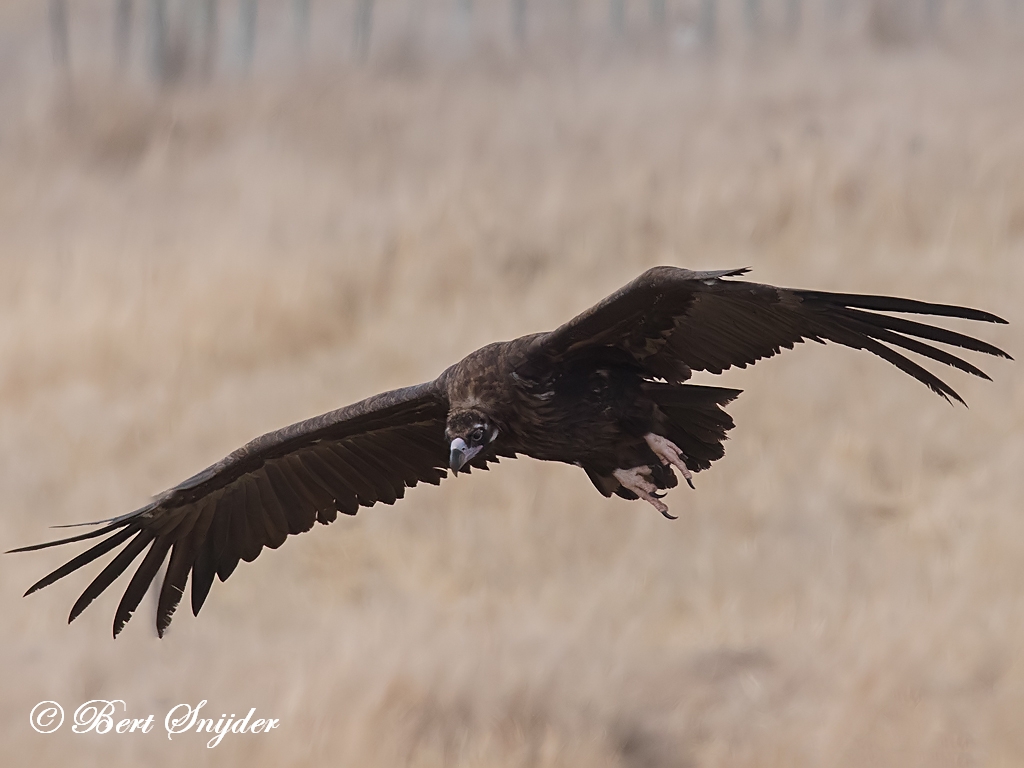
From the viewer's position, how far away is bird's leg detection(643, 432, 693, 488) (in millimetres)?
6004

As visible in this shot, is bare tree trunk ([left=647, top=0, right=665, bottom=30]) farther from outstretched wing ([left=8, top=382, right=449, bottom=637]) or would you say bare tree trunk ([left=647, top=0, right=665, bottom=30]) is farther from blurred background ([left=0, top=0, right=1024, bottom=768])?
outstretched wing ([left=8, top=382, right=449, bottom=637])

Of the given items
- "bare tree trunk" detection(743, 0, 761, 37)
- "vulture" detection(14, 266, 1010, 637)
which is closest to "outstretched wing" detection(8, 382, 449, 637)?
"vulture" detection(14, 266, 1010, 637)

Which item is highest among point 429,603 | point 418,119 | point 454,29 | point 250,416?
point 454,29

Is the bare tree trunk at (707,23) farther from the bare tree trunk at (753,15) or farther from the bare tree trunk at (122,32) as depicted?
the bare tree trunk at (122,32)

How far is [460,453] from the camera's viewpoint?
234 inches

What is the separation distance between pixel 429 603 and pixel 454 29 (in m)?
16.9

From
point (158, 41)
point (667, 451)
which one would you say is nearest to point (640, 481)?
point (667, 451)

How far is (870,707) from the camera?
10.6 m

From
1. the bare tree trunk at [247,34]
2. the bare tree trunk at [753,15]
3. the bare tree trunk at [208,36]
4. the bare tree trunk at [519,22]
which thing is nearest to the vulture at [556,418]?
the bare tree trunk at [208,36]

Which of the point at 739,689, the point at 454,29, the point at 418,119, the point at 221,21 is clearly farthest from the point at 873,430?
the point at 221,21

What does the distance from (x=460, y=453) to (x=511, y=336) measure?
33.8 ft

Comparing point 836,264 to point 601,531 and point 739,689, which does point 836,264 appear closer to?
point 601,531

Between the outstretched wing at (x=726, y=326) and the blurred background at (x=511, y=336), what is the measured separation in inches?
201

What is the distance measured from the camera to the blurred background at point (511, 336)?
426 inches
